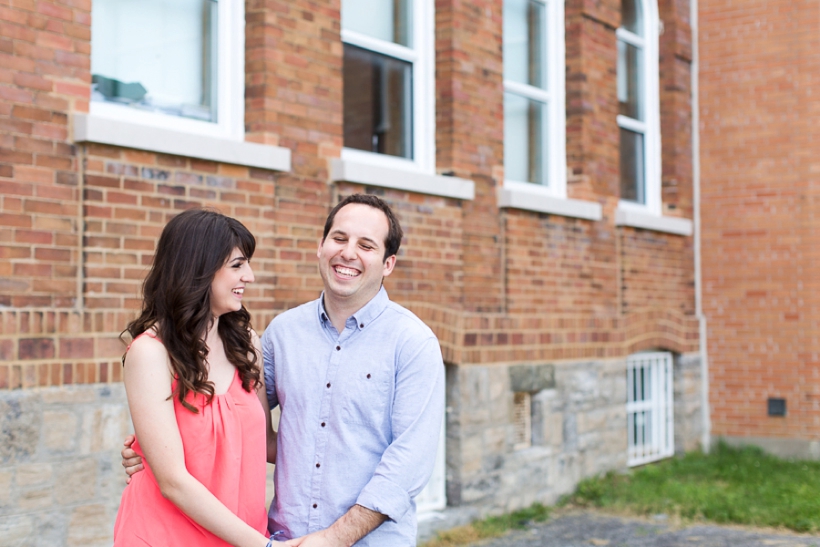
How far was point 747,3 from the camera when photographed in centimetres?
1000

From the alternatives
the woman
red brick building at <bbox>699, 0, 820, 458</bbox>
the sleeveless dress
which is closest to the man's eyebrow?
the woman

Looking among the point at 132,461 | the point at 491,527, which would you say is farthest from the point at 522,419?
the point at 132,461

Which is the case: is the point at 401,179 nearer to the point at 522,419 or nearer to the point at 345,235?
the point at 522,419

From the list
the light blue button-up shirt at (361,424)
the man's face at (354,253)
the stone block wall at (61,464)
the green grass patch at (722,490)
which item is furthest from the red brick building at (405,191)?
the man's face at (354,253)

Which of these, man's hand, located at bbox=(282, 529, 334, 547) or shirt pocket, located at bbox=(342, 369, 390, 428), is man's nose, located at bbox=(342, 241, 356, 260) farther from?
man's hand, located at bbox=(282, 529, 334, 547)

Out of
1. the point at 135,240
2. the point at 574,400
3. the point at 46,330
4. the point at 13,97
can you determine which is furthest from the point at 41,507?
the point at 574,400

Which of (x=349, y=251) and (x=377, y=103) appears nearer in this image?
(x=349, y=251)

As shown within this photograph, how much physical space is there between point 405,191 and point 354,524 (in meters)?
4.17

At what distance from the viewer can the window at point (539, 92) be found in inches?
325

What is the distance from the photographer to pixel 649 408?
9578 mm

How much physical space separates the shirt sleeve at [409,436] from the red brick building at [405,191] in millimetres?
2331

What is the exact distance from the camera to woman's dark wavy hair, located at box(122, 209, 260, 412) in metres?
2.57

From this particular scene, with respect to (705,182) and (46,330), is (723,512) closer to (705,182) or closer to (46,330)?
(705,182)

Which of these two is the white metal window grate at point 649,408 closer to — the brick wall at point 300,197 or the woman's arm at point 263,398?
the brick wall at point 300,197
